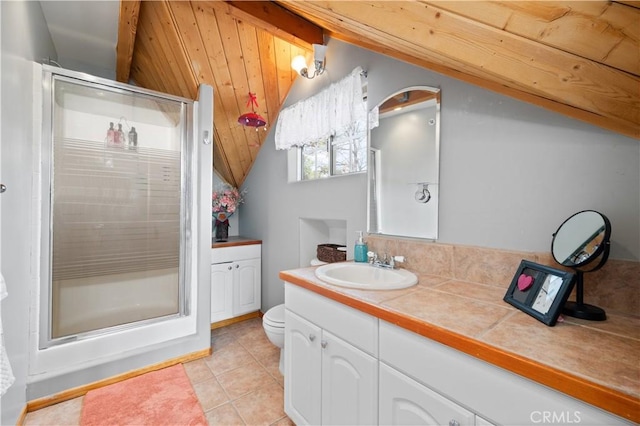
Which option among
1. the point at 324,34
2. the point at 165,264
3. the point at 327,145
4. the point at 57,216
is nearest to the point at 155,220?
the point at 165,264

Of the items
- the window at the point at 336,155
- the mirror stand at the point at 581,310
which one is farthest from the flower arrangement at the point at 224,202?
the mirror stand at the point at 581,310

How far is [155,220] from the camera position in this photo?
6.73 ft

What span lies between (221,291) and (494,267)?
2.31 m

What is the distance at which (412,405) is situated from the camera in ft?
2.81

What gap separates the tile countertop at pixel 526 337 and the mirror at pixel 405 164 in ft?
1.59

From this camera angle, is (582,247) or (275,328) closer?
(582,247)

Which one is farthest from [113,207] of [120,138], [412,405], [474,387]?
[474,387]

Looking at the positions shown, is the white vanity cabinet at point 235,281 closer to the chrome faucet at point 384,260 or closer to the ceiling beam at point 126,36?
the chrome faucet at point 384,260

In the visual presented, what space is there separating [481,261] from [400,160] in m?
0.69

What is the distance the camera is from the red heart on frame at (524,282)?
0.91 m

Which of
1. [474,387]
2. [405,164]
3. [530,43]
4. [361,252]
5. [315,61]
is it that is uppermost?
[315,61]

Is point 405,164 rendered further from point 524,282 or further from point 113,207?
point 113,207

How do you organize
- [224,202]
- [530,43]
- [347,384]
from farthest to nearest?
1. [224,202]
2. [347,384]
3. [530,43]

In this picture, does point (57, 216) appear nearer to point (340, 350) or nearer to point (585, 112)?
point (340, 350)
